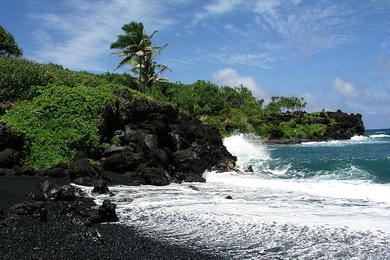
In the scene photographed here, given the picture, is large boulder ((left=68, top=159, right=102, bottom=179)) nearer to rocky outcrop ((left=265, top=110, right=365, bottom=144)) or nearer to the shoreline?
the shoreline

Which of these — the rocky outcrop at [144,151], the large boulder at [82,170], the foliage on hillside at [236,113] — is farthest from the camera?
the foliage on hillside at [236,113]

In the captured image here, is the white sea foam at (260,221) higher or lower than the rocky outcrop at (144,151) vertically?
lower

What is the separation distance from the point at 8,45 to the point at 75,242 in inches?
1073

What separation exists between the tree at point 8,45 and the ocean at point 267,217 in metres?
20.2

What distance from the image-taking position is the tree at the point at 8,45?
108 feet

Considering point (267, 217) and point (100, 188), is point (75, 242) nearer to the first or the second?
point (267, 217)

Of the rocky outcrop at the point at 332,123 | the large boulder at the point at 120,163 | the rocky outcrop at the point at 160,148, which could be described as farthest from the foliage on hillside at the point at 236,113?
the large boulder at the point at 120,163

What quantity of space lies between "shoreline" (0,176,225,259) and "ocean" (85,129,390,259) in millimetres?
526

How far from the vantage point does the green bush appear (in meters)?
20.9

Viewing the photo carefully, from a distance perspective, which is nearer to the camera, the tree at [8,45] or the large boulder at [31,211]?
the large boulder at [31,211]

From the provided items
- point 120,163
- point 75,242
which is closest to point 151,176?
point 120,163

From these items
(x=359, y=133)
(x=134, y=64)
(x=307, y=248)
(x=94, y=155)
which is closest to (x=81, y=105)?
(x=94, y=155)

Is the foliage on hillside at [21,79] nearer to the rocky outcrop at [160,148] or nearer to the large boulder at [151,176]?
the rocky outcrop at [160,148]

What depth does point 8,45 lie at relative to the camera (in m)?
33.3
